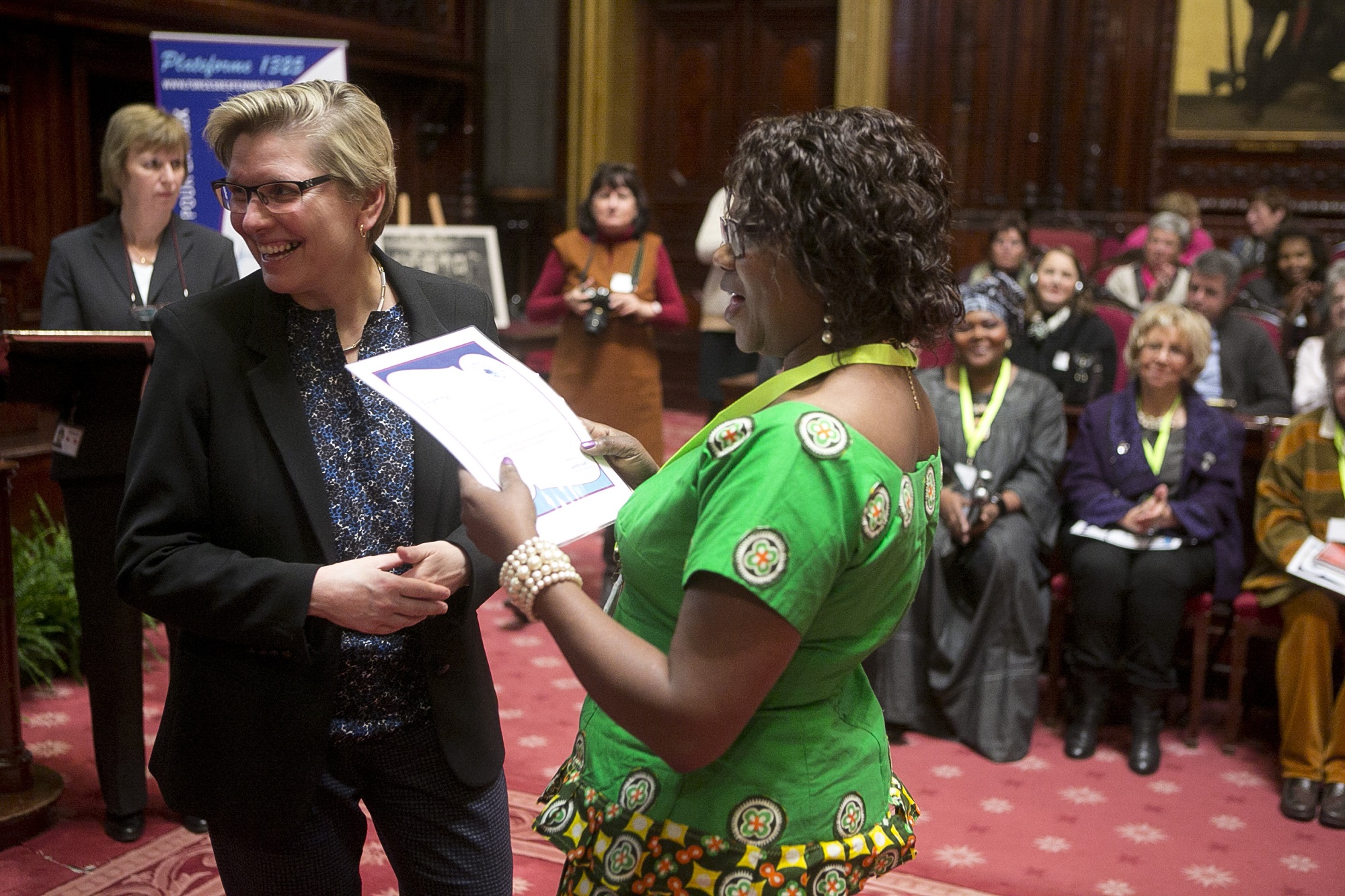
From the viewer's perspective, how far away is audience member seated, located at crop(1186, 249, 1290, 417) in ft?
16.8

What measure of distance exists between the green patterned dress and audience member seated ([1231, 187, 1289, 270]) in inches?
277

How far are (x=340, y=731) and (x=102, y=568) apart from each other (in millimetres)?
1663

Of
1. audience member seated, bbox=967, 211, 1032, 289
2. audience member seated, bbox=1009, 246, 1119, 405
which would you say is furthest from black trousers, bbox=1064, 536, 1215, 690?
audience member seated, bbox=967, 211, 1032, 289

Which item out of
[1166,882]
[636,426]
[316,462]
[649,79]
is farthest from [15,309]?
[649,79]

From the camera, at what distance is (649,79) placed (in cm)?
970

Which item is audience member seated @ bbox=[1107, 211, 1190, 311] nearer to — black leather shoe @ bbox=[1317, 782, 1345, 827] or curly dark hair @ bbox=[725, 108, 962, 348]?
black leather shoe @ bbox=[1317, 782, 1345, 827]

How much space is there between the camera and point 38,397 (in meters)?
2.78

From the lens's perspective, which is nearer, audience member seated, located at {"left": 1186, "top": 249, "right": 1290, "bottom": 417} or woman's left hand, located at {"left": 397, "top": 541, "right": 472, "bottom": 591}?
woman's left hand, located at {"left": 397, "top": 541, "right": 472, "bottom": 591}

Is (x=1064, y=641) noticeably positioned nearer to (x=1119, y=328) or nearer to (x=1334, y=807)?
(x=1334, y=807)

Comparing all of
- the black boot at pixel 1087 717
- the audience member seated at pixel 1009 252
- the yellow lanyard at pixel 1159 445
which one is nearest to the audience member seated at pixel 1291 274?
the audience member seated at pixel 1009 252

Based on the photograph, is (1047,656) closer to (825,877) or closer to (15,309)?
(825,877)

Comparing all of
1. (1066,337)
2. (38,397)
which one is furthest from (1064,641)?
(38,397)

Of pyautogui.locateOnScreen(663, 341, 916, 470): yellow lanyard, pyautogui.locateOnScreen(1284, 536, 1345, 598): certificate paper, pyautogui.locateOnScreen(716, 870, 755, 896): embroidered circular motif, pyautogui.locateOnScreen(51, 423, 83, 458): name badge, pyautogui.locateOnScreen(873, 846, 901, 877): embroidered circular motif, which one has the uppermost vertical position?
pyautogui.locateOnScreen(663, 341, 916, 470): yellow lanyard

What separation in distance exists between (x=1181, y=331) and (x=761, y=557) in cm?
337
